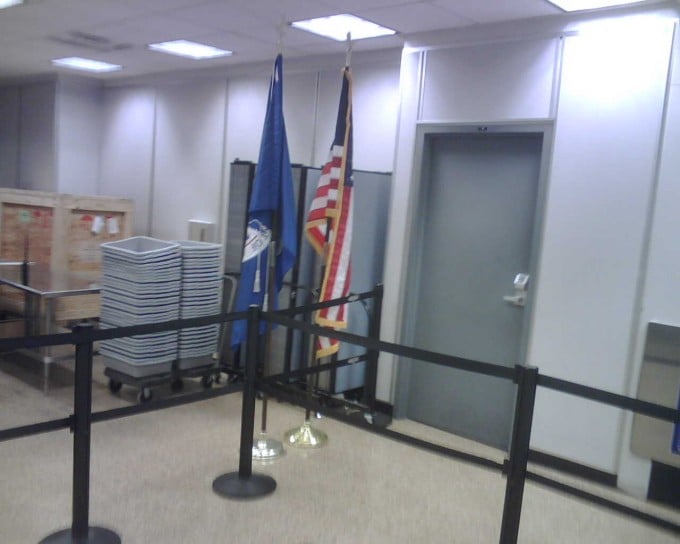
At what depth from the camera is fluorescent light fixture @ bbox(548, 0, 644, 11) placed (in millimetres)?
3369

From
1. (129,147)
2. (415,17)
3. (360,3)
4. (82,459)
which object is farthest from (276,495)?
→ (129,147)

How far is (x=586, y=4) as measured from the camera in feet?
11.3

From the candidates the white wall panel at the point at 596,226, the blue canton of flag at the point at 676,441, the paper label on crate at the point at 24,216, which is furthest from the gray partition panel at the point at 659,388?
the paper label on crate at the point at 24,216

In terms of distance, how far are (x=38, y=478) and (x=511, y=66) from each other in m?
3.58

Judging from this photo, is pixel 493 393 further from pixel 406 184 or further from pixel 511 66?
pixel 511 66

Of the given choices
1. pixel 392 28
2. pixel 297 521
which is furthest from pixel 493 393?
pixel 392 28

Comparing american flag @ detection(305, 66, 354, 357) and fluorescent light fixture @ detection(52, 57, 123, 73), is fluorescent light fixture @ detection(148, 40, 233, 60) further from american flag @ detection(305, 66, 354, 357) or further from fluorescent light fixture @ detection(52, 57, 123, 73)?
american flag @ detection(305, 66, 354, 357)

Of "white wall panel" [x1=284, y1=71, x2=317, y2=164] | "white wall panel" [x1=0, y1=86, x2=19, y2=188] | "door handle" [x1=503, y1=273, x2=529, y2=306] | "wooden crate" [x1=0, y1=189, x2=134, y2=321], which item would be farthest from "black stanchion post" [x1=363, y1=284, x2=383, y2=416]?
"white wall panel" [x1=0, y1=86, x2=19, y2=188]

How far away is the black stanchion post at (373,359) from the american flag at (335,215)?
0.34 m

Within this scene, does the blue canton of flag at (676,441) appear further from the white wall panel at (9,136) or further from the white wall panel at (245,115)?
the white wall panel at (9,136)

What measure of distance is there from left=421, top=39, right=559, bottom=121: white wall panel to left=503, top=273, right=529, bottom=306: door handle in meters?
0.99

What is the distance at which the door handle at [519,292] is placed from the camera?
3971 mm

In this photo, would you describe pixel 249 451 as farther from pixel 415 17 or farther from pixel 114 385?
pixel 415 17

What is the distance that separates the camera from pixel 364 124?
192 inches
